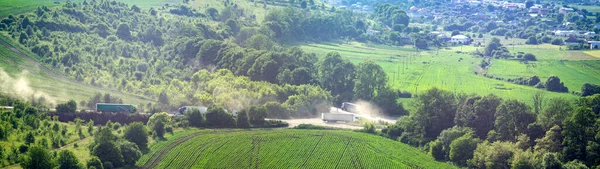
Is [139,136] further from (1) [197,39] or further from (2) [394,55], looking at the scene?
(2) [394,55]

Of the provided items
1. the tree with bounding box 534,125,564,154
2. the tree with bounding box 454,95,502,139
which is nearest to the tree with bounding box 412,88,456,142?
the tree with bounding box 454,95,502,139

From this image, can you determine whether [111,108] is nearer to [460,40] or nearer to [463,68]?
[463,68]

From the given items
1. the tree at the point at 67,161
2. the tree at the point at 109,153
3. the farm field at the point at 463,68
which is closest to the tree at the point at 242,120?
the tree at the point at 109,153

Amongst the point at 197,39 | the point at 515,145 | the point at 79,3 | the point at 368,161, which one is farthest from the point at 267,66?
the point at 79,3

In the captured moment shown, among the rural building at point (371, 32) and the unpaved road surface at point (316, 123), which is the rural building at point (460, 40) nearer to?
the rural building at point (371, 32)

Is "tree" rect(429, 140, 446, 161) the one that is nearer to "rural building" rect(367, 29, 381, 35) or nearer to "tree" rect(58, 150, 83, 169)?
"tree" rect(58, 150, 83, 169)

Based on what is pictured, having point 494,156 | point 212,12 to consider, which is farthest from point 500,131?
point 212,12
